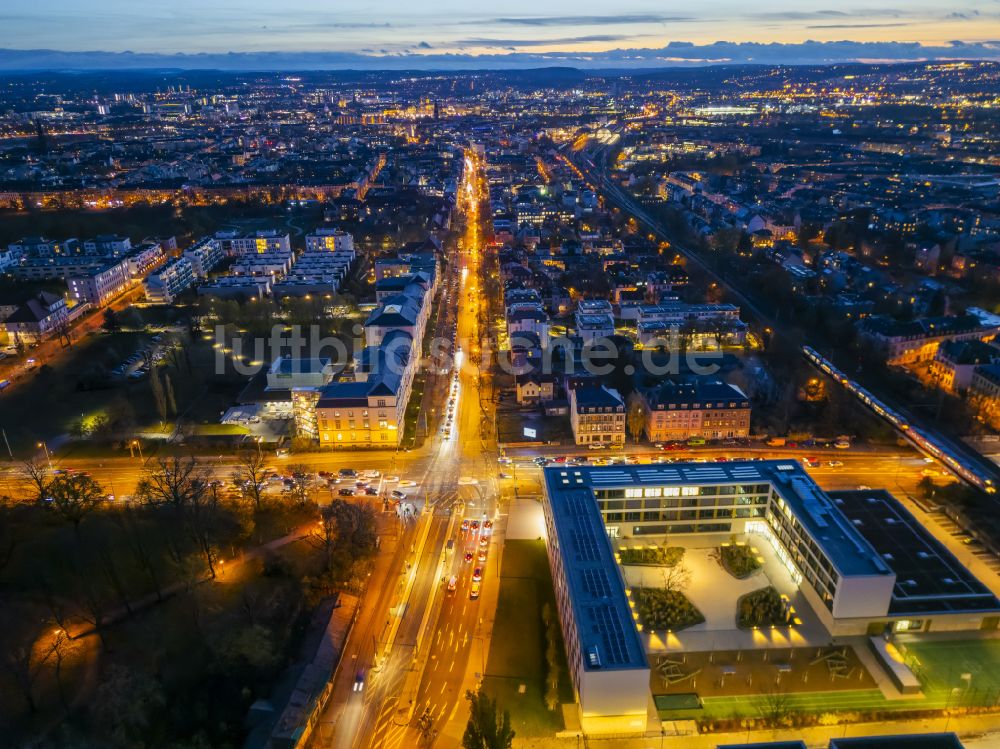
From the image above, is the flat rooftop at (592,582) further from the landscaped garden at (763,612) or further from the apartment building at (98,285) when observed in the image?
the apartment building at (98,285)

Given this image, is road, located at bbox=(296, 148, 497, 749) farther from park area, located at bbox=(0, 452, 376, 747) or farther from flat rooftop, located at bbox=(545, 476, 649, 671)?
flat rooftop, located at bbox=(545, 476, 649, 671)

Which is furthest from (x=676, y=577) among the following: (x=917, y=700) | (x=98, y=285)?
(x=98, y=285)

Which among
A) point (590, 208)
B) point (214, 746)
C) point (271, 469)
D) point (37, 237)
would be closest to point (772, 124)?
point (590, 208)

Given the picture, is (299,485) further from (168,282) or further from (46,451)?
(168,282)

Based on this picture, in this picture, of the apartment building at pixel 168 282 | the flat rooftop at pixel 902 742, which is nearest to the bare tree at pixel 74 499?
the flat rooftop at pixel 902 742

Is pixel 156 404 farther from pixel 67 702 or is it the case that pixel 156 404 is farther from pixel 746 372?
pixel 746 372

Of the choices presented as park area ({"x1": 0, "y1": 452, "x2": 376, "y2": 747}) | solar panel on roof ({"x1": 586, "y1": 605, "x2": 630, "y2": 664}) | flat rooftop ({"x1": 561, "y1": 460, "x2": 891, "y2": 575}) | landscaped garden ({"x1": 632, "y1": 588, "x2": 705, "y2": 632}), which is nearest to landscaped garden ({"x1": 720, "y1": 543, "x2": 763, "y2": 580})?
flat rooftop ({"x1": 561, "y1": 460, "x2": 891, "y2": 575})
